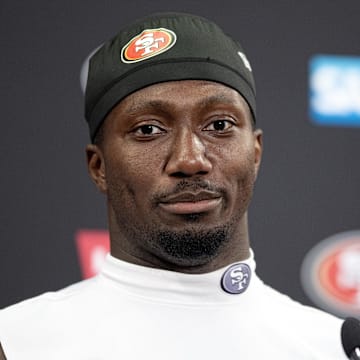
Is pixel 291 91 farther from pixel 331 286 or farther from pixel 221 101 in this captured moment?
pixel 221 101

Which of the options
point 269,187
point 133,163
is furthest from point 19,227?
point 133,163

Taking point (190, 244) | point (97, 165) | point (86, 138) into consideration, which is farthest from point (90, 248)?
point (190, 244)

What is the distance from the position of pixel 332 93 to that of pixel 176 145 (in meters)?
0.86

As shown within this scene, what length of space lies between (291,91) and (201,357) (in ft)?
2.81

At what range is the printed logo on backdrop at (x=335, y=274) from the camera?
6.25 feet

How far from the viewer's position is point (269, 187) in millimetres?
1891

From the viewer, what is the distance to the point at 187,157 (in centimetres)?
114

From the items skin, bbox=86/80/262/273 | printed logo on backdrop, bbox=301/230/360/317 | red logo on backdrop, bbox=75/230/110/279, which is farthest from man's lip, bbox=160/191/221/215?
printed logo on backdrop, bbox=301/230/360/317

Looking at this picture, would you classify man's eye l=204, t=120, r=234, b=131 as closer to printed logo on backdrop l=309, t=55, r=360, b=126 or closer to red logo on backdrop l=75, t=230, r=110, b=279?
red logo on backdrop l=75, t=230, r=110, b=279

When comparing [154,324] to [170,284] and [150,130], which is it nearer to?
[170,284]

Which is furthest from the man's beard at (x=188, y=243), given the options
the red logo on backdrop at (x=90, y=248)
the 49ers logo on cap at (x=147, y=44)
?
the red logo on backdrop at (x=90, y=248)

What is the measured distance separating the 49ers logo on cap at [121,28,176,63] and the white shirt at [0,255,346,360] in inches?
11.0

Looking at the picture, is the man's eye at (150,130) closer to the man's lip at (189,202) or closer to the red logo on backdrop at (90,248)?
the man's lip at (189,202)

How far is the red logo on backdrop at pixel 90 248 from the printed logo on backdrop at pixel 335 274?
1.37 ft
